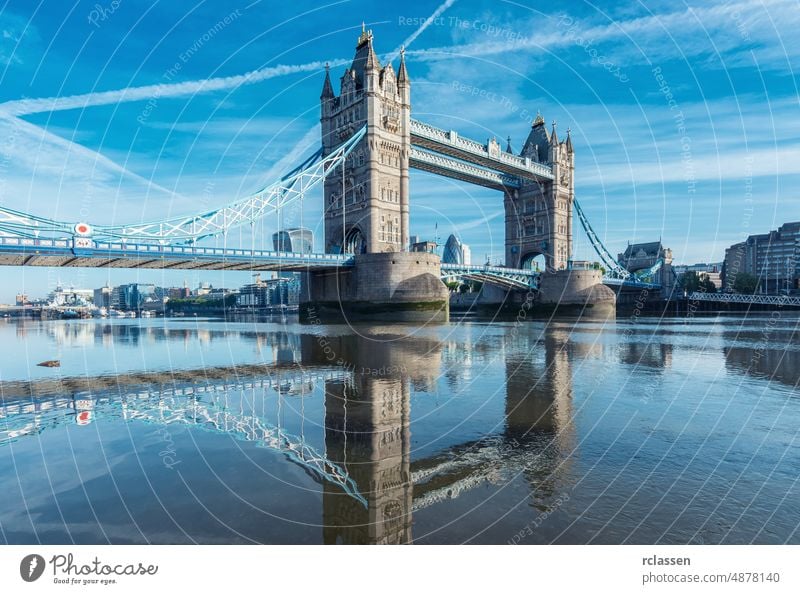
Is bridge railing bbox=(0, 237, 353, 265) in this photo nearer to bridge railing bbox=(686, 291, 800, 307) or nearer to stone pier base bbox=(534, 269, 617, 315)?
stone pier base bbox=(534, 269, 617, 315)

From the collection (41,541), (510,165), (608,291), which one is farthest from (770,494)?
(510,165)

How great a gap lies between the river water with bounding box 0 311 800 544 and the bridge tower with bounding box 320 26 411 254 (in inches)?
1503

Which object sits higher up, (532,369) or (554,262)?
(554,262)

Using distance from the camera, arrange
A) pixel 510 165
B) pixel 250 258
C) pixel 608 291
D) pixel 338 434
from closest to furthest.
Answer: pixel 338 434 < pixel 250 258 < pixel 608 291 < pixel 510 165

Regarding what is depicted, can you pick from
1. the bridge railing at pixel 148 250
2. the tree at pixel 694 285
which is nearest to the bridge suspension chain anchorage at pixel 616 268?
the tree at pixel 694 285

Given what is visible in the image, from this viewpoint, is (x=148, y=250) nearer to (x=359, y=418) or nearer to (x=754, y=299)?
(x=359, y=418)

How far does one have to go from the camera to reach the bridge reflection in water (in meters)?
5.54

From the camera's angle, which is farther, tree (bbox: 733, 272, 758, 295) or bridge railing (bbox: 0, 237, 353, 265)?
tree (bbox: 733, 272, 758, 295)

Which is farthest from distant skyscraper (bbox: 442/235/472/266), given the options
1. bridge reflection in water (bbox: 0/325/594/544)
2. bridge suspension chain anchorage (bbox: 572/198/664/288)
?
bridge reflection in water (bbox: 0/325/594/544)

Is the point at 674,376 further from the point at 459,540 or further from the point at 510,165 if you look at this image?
the point at 510,165

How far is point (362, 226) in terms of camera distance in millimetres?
51688

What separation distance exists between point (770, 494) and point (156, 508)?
7393 mm

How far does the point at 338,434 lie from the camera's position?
798 centimetres

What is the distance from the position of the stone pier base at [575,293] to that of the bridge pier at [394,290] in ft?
82.9
